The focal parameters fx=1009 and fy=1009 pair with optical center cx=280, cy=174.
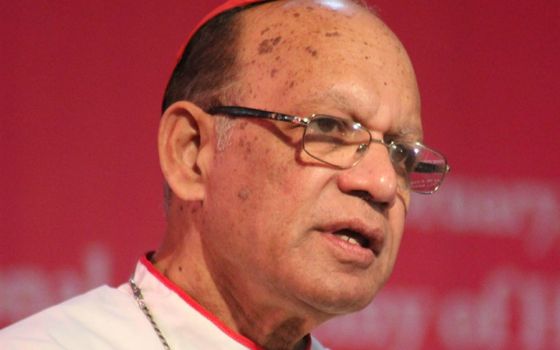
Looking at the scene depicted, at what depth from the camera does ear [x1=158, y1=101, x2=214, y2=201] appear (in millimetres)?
1833

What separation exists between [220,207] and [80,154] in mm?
926

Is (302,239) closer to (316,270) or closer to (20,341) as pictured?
(316,270)

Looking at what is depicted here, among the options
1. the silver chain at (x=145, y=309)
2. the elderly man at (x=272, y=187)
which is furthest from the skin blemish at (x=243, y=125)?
the silver chain at (x=145, y=309)

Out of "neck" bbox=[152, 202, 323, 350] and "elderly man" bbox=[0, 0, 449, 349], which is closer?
"elderly man" bbox=[0, 0, 449, 349]

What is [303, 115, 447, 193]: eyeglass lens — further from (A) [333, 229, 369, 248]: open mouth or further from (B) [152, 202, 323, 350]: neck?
(B) [152, 202, 323, 350]: neck

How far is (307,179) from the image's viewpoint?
169 centimetres

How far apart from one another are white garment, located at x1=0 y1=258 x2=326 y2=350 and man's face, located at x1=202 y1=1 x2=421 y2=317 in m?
0.08

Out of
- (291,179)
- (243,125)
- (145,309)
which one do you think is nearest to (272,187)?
(291,179)

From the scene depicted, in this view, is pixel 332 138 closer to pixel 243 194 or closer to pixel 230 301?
pixel 243 194

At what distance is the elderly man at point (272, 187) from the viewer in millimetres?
1688

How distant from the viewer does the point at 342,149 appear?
1.73 meters

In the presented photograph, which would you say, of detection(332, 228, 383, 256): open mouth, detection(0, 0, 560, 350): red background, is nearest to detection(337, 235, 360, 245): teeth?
detection(332, 228, 383, 256): open mouth

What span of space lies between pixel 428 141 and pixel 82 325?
1.50m

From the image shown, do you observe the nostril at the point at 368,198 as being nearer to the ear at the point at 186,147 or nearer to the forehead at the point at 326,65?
the forehead at the point at 326,65
